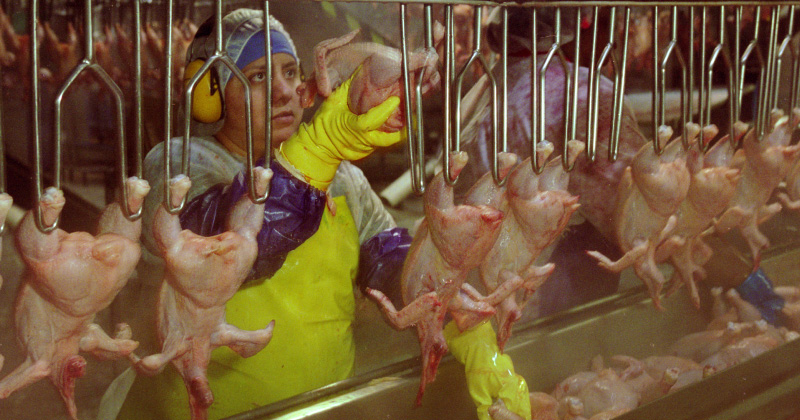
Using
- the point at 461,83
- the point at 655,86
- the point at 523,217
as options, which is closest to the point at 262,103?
the point at 461,83

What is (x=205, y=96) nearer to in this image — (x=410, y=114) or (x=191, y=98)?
(x=191, y=98)

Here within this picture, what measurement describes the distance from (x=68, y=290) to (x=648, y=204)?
1342 mm

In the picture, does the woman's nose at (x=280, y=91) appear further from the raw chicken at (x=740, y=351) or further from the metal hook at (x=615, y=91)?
the raw chicken at (x=740, y=351)

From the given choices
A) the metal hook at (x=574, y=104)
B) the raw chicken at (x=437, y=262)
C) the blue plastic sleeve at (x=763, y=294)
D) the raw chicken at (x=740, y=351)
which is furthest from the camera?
the blue plastic sleeve at (x=763, y=294)

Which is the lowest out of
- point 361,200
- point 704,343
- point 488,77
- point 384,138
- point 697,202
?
point 704,343

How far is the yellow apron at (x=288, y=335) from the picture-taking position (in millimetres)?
1500

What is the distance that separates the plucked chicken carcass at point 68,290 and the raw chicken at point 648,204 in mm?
1074

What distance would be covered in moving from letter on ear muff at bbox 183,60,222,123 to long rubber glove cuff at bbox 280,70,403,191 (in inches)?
5.8

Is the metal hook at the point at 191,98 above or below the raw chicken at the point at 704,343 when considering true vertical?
above

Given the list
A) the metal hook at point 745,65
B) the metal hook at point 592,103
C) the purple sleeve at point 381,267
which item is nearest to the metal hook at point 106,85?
the purple sleeve at point 381,267

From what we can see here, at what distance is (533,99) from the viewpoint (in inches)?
60.4

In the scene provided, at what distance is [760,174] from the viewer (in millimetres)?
2096

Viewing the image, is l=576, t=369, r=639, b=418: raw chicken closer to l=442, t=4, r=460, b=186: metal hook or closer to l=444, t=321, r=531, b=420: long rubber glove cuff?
l=444, t=321, r=531, b=420: long rubber glove cuff

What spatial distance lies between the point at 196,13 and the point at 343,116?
1.29 ft
